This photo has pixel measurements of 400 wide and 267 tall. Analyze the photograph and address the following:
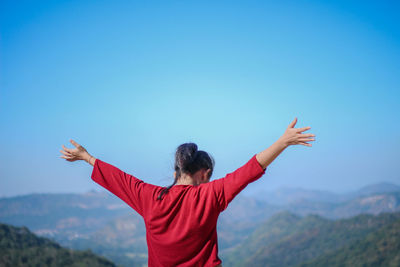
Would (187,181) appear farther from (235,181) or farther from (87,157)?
(87,157)

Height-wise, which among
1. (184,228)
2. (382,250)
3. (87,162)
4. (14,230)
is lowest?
(382,250)

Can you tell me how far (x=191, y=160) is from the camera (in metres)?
2.50

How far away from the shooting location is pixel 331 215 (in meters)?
108

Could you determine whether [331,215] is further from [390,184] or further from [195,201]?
[195,201]

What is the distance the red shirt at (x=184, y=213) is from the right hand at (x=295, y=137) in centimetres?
21

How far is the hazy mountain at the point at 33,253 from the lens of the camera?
95.8 feet

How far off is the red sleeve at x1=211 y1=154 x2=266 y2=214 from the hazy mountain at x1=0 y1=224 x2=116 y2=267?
100 feet

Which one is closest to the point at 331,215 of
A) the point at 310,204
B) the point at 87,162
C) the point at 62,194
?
the point at 310,204

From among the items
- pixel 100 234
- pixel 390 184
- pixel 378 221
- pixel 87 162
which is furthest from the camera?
pixel 390 184

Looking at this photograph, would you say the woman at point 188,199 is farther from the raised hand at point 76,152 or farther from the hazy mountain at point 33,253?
the hazy mountain at point 33,253

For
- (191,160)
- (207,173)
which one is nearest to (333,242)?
(207,173)

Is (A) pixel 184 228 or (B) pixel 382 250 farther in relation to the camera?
(B) pixel 382 250

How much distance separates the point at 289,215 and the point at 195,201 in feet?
281

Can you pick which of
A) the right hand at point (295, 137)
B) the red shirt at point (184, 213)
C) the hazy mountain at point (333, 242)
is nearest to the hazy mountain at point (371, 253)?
the hazy mountain at point (333, 242)
